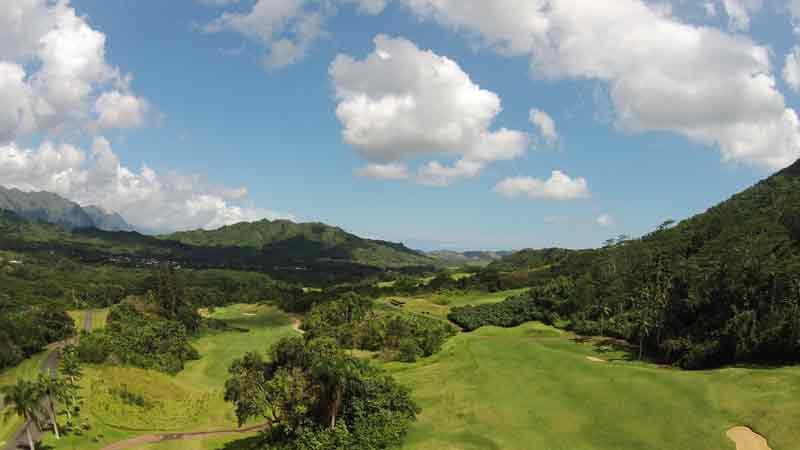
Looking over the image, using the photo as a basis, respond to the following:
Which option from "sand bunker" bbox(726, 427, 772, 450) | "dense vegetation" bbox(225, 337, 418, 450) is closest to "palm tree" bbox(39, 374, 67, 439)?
"dense vegetation" bbox(225, 337, 418, 450)

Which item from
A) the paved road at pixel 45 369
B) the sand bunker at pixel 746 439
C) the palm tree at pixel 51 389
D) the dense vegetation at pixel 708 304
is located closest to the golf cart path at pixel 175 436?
the palm tree at pixel 51 389

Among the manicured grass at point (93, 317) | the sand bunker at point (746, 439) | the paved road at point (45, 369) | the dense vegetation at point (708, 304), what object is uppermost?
the dense vegetation at point (708, 304)

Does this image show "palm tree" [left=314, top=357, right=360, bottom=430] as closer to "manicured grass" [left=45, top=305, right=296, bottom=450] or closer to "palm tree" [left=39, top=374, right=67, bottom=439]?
"manicured grass" [left=45, top=305, right=296, bottom=450]

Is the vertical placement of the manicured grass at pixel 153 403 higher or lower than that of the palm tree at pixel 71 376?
lower

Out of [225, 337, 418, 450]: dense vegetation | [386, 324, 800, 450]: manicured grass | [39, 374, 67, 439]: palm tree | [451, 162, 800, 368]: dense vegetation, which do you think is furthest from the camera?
[451, 162, 800, 368]: dense vegetation

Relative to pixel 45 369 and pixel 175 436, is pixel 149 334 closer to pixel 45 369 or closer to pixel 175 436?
pixel 45 369

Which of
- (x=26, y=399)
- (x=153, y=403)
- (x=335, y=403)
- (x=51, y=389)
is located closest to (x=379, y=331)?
(x=153, y=403)

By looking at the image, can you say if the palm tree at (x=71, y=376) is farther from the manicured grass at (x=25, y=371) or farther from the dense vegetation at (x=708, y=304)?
the dense vegetation at (x=708, y=304)
